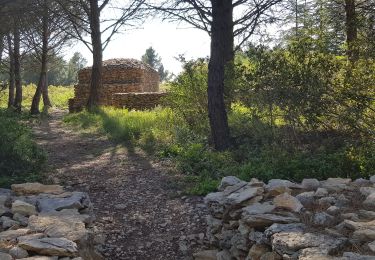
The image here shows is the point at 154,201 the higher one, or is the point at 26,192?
the point at 26,192

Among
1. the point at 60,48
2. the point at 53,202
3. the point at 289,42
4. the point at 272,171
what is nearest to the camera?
the point at 53,202

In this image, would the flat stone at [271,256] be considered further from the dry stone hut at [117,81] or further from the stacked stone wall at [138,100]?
the dry stone hut at [117,81]

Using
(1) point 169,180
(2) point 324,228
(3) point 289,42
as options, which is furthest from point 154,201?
(3) point 289,42

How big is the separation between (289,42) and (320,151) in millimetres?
2218

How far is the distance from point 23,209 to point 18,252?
3.53 feet

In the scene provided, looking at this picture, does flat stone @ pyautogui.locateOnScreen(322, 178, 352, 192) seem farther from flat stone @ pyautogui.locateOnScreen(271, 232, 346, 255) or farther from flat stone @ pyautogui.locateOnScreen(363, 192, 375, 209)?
flat stone @ pyautogui.locateOnScreen(271, 232, 346, 255)

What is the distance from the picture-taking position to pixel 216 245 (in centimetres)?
471

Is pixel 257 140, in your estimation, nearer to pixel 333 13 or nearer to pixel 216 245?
pixel 216 245

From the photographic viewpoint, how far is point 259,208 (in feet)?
13.5

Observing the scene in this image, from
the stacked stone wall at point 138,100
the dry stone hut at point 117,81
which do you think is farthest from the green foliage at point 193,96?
the dry stone hut at point 117,81

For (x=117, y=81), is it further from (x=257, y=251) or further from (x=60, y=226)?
(x=257, y=251)

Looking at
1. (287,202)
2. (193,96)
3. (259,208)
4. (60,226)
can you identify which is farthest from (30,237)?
(193,96)

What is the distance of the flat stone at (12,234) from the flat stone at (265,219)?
6.52 ft

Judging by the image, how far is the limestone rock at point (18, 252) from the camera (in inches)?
125
